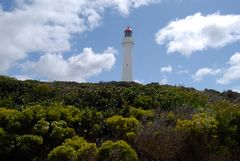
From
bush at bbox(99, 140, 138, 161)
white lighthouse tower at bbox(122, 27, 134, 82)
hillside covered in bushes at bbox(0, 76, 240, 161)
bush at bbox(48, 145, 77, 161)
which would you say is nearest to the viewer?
bush at bbox(99, 140, 138, 161)

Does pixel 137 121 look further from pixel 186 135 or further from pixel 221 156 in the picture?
pixel 221 156

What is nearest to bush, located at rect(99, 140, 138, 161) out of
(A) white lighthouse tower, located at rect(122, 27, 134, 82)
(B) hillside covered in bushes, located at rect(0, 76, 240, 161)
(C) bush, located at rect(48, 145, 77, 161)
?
(B) hillside covered in bushes, located at rect(0, 76, 240, 161)

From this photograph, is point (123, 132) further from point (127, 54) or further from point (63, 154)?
point (127, 54)

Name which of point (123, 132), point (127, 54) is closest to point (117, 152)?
point (123, 132)

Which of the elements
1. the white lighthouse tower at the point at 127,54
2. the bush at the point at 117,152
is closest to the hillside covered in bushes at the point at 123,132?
the bush at the point at 117,152

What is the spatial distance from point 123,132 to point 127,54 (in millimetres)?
34726

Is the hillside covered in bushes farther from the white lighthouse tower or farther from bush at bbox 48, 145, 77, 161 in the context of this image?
the white lighthouse tower

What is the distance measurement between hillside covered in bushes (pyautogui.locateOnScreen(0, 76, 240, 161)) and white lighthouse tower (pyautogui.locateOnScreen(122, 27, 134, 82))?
29.7 m

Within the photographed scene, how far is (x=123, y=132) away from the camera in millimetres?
13570

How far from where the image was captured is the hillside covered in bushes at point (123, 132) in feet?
40.1

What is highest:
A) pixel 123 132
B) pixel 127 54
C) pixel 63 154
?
pixel 127 54

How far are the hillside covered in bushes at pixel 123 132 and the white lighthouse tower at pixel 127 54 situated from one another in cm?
2973

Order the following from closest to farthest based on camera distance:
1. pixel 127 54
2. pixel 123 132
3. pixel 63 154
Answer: pixel 63 154, pixel 123 132, pixel 127 54

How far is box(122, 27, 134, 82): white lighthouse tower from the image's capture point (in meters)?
46.6
